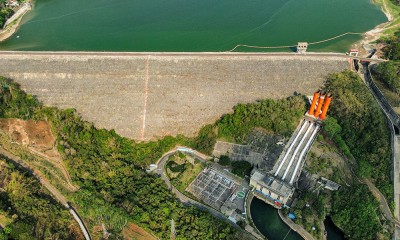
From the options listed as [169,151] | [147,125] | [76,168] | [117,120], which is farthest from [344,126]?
[76,168]

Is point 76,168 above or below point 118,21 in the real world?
below

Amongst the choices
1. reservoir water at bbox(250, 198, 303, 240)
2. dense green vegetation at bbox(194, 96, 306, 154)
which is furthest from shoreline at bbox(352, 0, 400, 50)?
reservoir water at bbox(250, 198, 303, 240)

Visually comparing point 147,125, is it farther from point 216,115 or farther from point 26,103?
point 26,103

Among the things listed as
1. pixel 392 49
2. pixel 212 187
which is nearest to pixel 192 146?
pixel 212 187

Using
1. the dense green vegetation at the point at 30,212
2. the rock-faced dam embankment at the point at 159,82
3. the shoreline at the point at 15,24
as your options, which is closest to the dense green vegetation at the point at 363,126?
the rock-faced dam embankment at the point at 159,82

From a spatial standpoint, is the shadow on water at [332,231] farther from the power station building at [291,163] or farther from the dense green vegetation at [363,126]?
the dense green vegetation at [363,126]

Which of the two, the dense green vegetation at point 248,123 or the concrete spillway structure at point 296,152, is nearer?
the concrete spillway structure at point 296,152
